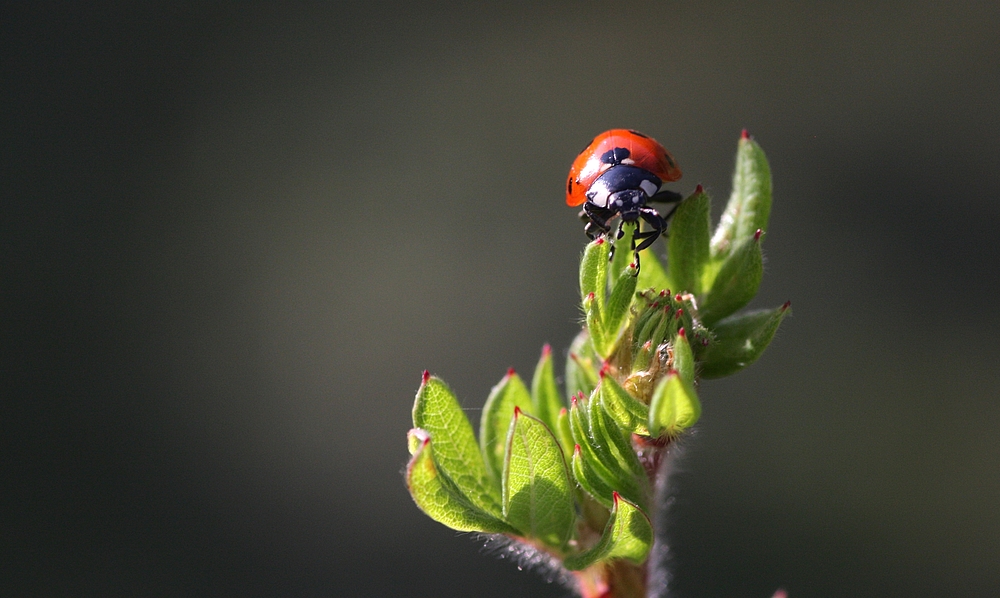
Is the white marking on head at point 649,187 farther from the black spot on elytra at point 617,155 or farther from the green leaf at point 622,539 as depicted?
the green leaf at point 622,539

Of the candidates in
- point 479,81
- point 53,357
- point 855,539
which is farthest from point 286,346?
point 855,539

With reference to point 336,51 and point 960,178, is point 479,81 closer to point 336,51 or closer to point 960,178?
point 336,51

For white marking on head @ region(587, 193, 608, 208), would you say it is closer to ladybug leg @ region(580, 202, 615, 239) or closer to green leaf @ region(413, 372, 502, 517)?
ladybug leg @ region(580, 202, 615, 239)

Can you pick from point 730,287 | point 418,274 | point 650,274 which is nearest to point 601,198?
point 650,274

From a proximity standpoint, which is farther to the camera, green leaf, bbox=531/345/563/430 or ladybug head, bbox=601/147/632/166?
ladybug head, bbox=601/147/632/166

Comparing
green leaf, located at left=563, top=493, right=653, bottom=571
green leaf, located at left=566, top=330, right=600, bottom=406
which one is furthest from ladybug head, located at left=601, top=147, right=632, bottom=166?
green leaf, located at left=563, top=493, right=653, bottom=571

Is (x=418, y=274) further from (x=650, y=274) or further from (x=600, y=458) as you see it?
(x=600, y=458)
